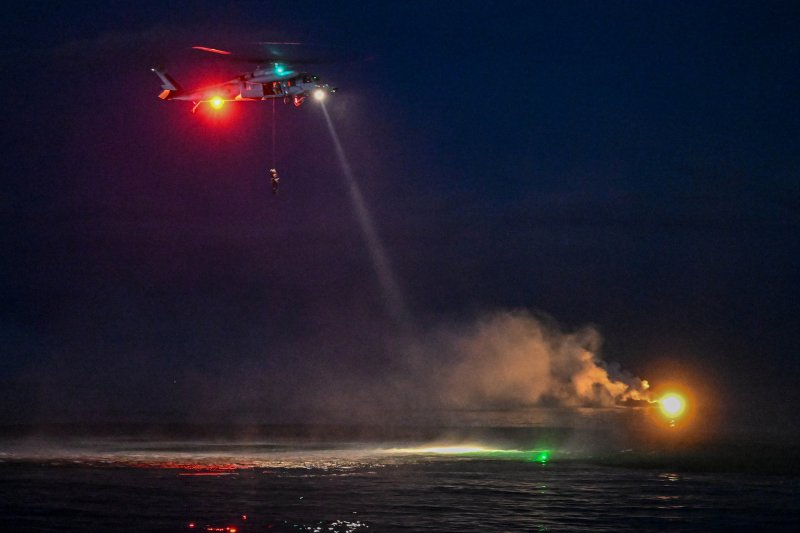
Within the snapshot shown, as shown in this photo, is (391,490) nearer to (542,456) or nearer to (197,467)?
(197,467)

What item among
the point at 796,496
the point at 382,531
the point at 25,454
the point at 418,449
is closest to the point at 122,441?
the point at 25,454

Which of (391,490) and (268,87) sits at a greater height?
(268,87)

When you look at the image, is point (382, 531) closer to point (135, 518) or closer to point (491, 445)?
point (135, 518)

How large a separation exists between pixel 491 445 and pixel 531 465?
16.8m

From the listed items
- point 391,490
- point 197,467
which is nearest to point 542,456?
point 391,490

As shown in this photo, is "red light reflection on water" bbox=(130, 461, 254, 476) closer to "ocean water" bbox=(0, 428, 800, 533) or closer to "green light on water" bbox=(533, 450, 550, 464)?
"ocean water" bbox=(0, 428, 800, 533)

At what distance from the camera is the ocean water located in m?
36.8

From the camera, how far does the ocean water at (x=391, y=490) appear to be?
121ft

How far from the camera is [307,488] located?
148ft

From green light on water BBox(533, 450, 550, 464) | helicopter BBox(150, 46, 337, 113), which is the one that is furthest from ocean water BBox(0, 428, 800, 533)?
helicopter BBox(150, 46, 337, 113)

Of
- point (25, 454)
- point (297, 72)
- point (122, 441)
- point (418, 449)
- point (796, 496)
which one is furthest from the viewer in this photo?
point (122, 441)

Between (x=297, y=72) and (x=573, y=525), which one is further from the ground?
(x=297, y=72)

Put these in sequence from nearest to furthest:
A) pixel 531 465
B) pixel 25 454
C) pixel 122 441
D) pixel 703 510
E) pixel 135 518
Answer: pixel 135 518, pixel 703 510, pixel 531 465, pixel 25 454, pixel 122 441

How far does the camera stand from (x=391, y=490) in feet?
146
